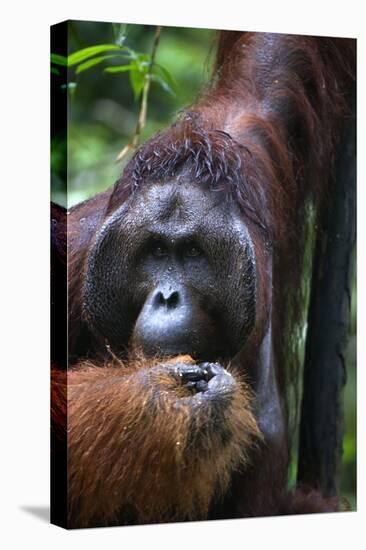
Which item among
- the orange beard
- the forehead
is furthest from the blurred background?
the orange beard

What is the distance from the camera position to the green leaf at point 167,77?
215 inches

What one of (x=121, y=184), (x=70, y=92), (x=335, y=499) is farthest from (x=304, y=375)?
(x=70, y=92)

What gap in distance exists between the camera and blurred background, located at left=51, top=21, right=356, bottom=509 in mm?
5234

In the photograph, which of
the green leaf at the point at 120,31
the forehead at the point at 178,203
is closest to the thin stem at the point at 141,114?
the green leaf at the point at 120,31

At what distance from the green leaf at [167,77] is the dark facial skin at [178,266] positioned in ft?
2.15

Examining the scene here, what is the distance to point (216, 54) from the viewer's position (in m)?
5.61

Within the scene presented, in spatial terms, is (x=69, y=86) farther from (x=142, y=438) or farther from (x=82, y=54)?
(x=142, y=438)

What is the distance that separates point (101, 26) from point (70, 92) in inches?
15.6

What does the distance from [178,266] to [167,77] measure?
1014mm

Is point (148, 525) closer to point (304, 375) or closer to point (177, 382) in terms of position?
point (177, 382)

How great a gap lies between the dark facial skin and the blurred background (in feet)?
1.01

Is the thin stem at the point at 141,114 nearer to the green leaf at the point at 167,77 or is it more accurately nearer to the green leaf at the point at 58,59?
the green leaf at the point at 167,77

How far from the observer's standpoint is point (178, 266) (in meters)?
4.95

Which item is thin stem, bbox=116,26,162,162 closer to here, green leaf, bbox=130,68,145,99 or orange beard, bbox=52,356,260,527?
green leaf, bbox=130,68,145,99
